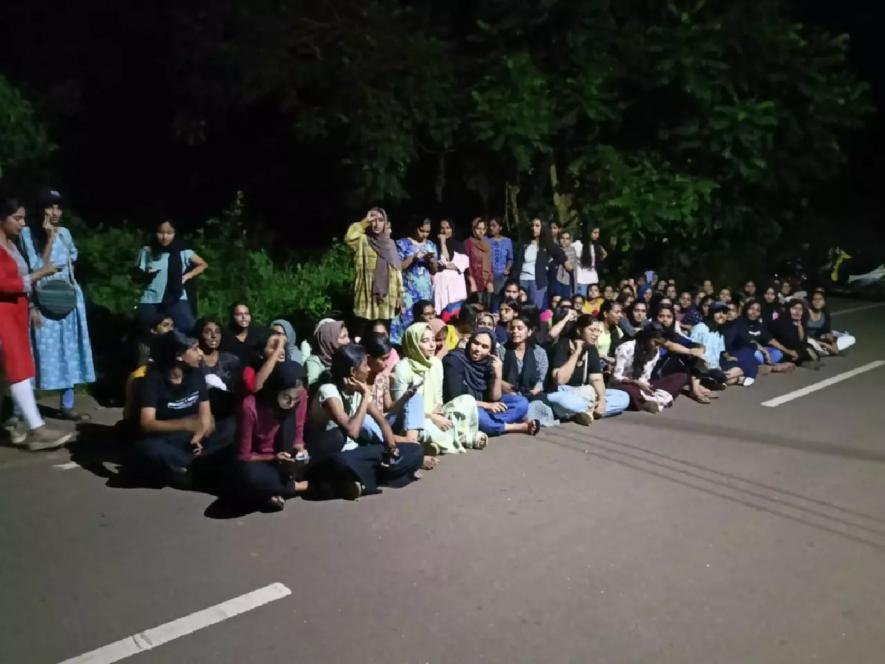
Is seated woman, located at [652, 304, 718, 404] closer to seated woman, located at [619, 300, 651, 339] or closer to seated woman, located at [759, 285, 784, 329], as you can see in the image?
seated woman, located at [619, 300, 651, 339]

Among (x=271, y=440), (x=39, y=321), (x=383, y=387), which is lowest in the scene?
(x=271, y=440)

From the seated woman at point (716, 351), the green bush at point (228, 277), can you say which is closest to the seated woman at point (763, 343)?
the seated woman at point (716, 351)

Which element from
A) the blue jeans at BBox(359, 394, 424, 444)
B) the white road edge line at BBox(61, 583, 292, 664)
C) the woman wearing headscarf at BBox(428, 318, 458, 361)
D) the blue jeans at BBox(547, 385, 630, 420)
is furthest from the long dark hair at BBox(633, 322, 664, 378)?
the white road edge line at BBox(61, 583, 292, 664)

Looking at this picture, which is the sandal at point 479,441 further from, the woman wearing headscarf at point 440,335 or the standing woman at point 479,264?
the standing woman at point 479,264

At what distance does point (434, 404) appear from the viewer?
23.7 ft

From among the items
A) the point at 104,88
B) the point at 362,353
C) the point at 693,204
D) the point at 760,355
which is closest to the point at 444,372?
the point at 362,353

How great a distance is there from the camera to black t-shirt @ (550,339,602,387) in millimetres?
8352

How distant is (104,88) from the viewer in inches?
559

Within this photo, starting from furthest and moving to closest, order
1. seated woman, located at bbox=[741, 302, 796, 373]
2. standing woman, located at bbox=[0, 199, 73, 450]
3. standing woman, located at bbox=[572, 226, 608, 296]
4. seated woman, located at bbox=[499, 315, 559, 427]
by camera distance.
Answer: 1. standing woman, located at bbox=[572, 226, 608, 296]
2. seated woman, located at bbox=[741, 302, 796, 373]
3. seated woman, located at bbox=[499, 315, 559, 427]
4. standing woman, located at bbox=[0, 199, 73, 450]

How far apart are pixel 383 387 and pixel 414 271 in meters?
3.22

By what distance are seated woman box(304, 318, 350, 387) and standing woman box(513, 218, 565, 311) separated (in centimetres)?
415

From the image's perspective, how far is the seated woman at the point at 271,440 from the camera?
18.8ft

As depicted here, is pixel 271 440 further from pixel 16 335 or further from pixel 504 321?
pixel 504 321

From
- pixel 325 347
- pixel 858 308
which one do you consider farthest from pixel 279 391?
pixel 858 308
